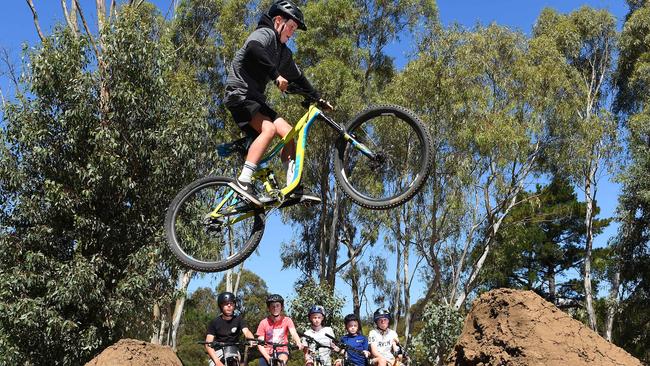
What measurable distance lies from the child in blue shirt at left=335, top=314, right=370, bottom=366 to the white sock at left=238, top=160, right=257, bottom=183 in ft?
12.7

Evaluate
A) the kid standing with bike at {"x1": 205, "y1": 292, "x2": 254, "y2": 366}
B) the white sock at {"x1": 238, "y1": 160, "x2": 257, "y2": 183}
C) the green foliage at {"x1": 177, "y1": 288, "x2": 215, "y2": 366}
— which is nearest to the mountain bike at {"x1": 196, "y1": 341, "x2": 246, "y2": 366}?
the kid standing with bike at {"x1": 205, "y1": 292, "x2": 254, "y2": 366}

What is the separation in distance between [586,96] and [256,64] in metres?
30.6

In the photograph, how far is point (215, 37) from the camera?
106 ft

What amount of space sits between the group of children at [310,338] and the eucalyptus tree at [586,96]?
65.6ft

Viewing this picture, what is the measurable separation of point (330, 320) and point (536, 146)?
35.1ft

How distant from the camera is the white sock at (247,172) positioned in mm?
6191

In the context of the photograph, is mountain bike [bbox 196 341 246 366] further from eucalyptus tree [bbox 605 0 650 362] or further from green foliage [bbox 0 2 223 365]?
eucalyptus tree [bbox 605 0 650 362]

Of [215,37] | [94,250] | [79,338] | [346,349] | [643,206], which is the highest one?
[215,37]

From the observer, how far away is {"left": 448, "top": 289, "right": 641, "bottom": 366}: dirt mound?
628cm

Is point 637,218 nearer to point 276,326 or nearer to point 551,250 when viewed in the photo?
point 551,250

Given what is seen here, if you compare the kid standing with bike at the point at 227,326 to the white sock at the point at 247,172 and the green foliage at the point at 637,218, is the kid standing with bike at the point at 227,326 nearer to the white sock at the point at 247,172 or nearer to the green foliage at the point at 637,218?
the white sock at the point at 247,172

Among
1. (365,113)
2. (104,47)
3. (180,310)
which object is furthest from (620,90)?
(365,113)

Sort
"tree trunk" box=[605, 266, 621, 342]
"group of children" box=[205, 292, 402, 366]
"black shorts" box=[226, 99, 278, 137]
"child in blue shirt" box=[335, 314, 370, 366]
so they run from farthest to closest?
"tree trunk" box=[605, 266, 621, 342]
"child in blue shirt" box=[335, 314, 370, 366]
"group of children" box=[205, 292, 402, 366]
"black shorts" box=[226, 99, 278, 137]

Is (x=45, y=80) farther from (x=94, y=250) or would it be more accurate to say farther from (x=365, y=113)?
(x=365, y=113)
